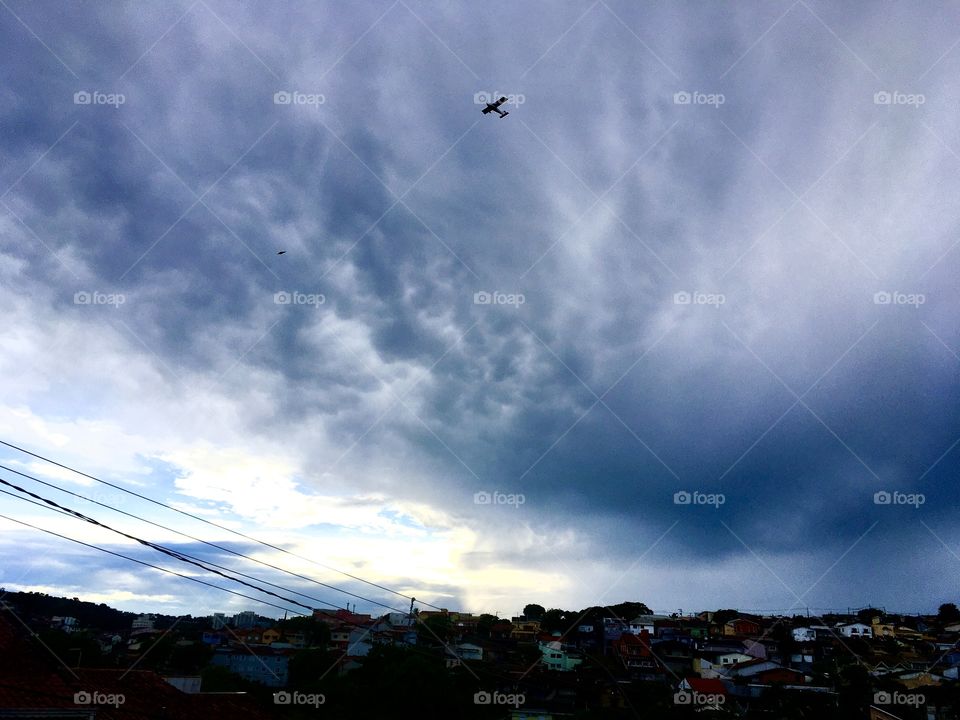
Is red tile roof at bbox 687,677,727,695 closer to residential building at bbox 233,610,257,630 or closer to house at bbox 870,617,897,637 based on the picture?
house at bbox 870,617,897,637

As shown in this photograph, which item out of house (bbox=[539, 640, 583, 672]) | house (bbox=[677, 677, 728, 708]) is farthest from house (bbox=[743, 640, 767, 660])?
house (bbox=[539, 640, 583, 672])

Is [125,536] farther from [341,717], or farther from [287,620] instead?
[287,620]

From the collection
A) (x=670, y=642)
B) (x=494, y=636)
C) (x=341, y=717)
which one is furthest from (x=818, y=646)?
(x=341, y=717)

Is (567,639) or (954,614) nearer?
(567,639)

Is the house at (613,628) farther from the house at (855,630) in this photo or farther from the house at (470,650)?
the house at (855,630)

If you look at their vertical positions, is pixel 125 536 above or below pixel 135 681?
above
